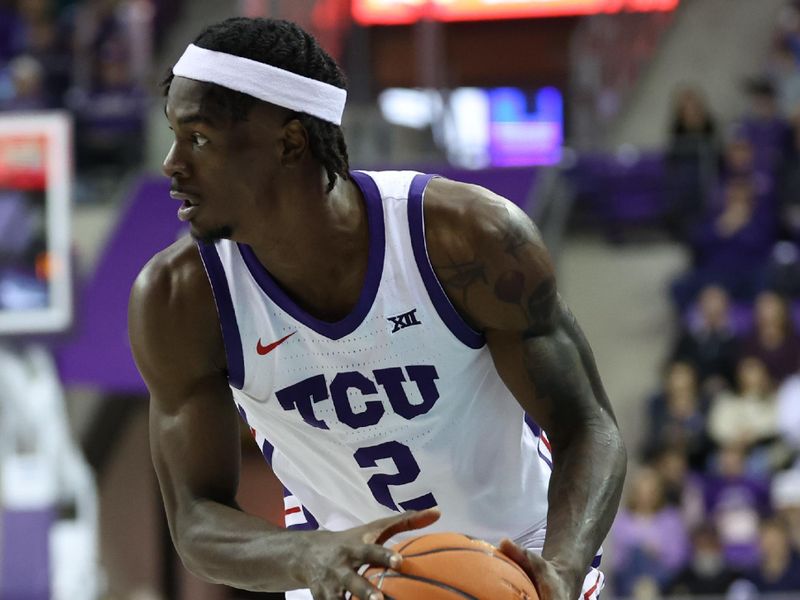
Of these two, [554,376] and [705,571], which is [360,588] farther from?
[705,571]

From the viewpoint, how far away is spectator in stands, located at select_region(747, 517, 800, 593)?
333 inches

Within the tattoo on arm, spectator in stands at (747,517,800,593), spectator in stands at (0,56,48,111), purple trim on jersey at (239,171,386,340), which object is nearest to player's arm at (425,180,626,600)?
the tattoo on arm

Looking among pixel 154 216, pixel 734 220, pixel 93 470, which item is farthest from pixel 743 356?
pixel 93 470

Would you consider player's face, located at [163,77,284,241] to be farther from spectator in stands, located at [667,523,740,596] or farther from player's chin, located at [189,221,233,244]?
spectator in stands, located at [667,523,740,596]

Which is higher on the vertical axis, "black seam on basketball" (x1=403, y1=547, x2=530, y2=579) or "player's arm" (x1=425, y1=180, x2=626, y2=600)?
"player's arm" (x1=425, y1=180, x2=626, y2=600)

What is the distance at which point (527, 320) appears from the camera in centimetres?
321

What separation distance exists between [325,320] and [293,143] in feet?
1.33

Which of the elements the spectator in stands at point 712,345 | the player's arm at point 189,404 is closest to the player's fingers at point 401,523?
the player's arm at point 189,404

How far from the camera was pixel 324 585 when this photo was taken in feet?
8.65

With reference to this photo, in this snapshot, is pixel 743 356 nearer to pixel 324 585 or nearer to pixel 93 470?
pixel 93 470

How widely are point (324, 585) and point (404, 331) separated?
783 millimetres

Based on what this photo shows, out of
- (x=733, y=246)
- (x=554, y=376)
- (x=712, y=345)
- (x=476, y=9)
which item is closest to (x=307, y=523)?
(x=554, y=376)

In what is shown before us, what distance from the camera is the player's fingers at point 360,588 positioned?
100.0 inches

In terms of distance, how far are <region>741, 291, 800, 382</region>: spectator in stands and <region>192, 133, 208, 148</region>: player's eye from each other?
290 inches
